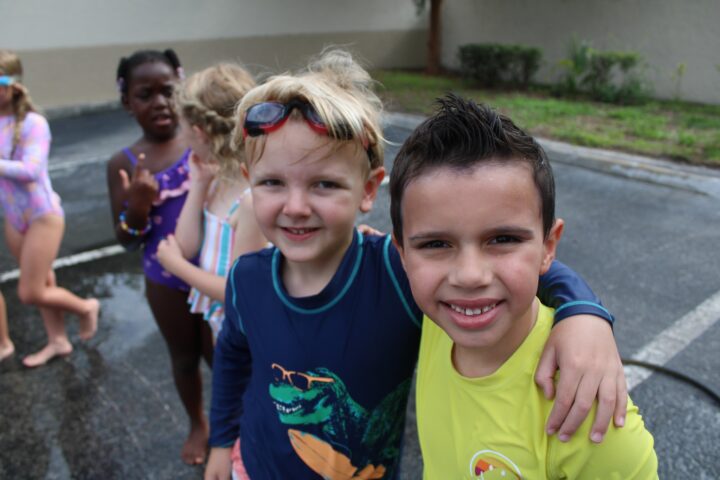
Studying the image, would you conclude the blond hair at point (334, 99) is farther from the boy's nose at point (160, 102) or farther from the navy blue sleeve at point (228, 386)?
the boy's nose at point (160, 102)

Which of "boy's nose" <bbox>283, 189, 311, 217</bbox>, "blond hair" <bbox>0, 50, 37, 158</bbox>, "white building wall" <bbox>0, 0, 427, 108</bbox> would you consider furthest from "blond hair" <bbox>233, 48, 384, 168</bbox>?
"white building wall" <bbox>0, 0, 427, 108</bbox>

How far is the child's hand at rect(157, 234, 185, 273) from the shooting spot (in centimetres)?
222

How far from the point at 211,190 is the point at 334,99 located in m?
0.92

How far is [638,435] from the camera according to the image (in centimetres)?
108

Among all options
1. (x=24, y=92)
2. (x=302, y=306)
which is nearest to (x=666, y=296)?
(x=302, y=306)

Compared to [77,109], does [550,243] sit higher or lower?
higher

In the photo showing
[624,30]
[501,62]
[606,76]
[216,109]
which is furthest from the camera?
[501,62]

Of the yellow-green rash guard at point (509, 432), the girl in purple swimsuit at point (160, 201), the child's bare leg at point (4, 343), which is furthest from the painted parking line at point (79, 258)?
the yellow-green rash guard at point (509, 432)

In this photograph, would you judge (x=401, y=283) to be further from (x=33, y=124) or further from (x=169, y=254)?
(x=33, y=124)

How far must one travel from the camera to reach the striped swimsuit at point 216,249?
2209mm

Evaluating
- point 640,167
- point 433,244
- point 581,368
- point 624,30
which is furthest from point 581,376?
point 624,30

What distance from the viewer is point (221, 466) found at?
185cm

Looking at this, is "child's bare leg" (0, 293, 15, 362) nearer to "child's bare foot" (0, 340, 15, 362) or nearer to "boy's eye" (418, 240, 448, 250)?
"child's bare foot" (0, 340, 15, 362)

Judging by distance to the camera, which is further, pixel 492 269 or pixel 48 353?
pixel 48 353
